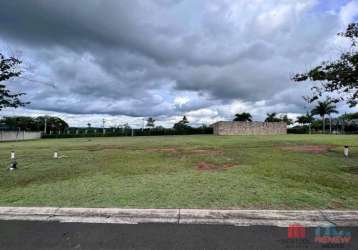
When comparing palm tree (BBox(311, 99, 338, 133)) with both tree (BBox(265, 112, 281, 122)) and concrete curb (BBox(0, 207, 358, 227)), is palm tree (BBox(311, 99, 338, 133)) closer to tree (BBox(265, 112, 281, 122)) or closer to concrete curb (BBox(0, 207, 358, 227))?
tree (BBox(265, 112, 281, 122))

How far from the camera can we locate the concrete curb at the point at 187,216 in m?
4.39

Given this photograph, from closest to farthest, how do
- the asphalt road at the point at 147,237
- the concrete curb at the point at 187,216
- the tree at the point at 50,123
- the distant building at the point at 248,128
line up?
the asphalt road at the point at 147,237
the concrete curb at the point at 187,216
the distant building at the point at 248,128
the tree at the point at 50,123

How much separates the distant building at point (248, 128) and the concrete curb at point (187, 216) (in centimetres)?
5527

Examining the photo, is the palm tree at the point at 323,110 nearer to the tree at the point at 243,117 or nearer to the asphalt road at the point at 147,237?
the tree at the point at 243,117

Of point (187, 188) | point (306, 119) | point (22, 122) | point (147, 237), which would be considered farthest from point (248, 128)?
point (147, 237)

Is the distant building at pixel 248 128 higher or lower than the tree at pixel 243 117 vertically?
lower

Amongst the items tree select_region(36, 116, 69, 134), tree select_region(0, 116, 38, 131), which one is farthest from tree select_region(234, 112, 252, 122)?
tree select_region(0, 116, 38, 131)

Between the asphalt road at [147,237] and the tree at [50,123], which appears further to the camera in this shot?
the tree at [50,123]

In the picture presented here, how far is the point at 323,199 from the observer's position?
5598 millimetres

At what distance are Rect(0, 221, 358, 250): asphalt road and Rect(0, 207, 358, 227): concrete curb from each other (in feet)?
0.71

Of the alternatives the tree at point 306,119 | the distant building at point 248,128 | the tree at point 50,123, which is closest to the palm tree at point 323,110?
the tree at point 306,119

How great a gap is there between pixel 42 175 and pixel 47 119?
6954 cm

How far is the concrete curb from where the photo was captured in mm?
4391

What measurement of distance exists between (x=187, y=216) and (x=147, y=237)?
38.8 inches
